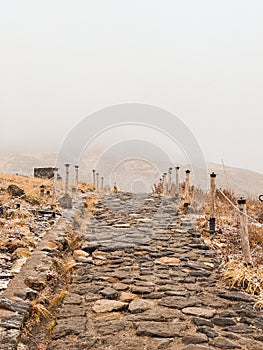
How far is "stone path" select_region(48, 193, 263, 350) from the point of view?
340 centimetres

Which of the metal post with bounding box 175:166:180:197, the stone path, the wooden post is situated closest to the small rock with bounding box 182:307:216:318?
the stone path

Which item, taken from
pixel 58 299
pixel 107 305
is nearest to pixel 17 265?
pixel 58 299

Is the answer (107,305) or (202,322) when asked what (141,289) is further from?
(202,322)

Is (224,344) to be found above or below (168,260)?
below

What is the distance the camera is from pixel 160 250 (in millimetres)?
7027

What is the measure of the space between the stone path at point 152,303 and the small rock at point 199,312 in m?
0.01

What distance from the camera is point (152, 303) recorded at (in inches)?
171

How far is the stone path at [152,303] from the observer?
3.40 meters

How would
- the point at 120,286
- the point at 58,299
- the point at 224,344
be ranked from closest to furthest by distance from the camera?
1. the point at 224,344
2. the point at 58,299
3. the point at 120,286

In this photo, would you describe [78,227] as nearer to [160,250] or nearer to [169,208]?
[160,250]

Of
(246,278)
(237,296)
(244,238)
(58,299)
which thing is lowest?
(58,299)

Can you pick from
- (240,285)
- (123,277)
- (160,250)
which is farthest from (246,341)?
(160,250)

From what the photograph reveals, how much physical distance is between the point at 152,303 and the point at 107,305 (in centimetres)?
50

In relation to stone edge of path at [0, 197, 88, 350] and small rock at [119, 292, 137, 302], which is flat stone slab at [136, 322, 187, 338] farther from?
stone edge of path at [0, 197, 88, 350]
